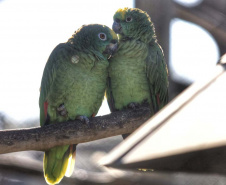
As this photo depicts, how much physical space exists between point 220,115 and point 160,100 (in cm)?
239

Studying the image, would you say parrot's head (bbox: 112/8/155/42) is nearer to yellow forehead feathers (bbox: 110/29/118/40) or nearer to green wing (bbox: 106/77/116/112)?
yellow forehead feathers (bbox: 110/29/118/40)

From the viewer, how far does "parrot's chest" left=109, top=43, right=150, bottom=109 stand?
9.71ft

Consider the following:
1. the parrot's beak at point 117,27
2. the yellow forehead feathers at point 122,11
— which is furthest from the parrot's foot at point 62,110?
the yellow forehead feathers at point 122,11

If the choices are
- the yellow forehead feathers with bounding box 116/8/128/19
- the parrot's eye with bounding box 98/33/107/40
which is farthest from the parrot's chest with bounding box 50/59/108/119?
the yellow forehead feathers with bounding box 116/8/128/19

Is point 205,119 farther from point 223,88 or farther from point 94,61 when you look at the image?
point 94,61

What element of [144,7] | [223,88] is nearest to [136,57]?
[144,7]

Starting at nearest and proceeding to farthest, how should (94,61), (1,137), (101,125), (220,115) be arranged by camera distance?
(220,115) < (1,137) < (101,125) < (94,61)

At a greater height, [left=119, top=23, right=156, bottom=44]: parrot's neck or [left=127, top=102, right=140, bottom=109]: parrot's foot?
[left=119, top=23, right=156, bottom=44]: parrot's neck

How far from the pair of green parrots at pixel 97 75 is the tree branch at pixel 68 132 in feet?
1.44

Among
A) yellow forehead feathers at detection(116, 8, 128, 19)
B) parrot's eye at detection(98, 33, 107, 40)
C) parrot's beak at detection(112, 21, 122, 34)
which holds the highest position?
yellow forehead feathers at detection(116, 8, 128, 19)

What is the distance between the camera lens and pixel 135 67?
2988mm

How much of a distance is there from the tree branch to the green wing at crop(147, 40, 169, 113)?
0.57m

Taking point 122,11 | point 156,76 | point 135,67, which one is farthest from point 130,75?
point 122,11

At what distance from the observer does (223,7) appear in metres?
3.58
